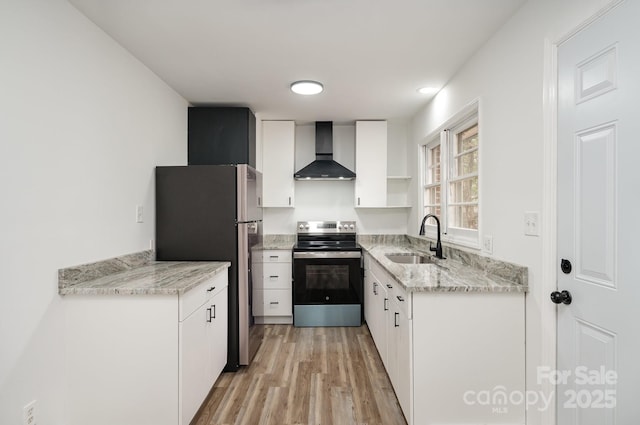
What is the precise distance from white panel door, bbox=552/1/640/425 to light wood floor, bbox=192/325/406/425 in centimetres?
108

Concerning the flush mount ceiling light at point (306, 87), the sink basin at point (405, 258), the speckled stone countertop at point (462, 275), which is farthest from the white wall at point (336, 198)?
the speckled stone countertop at point (462, 275)

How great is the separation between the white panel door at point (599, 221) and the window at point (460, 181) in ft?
2.77

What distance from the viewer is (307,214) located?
13.5ft

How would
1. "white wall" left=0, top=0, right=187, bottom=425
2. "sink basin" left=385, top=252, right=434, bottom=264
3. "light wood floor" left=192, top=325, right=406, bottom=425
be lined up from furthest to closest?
"sink basin" left=385, top=252, right=434, bottom=264 → "light wood floor" left=192, top=325, right=406, bottom=425 → "white wall" left=0, top=0, right=187, bottom=425

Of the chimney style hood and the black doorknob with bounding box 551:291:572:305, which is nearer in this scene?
the black doorknob with bounding box 551:291:572:305

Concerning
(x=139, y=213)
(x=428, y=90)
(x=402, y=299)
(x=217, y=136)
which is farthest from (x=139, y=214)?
(x=428, y=90)

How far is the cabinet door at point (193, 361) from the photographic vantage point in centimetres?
169

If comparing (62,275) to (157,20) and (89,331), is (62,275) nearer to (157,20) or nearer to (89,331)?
(89,331)

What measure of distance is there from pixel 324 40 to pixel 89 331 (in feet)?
7.19

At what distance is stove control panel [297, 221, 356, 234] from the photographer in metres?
3.98

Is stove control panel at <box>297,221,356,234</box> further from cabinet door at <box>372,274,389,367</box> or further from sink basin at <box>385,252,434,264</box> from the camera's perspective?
cabinet door at <box>372,274,389,367</box>

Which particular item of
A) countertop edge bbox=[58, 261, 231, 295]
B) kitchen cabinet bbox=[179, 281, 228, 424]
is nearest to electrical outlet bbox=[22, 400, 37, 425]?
countertop edge bbox=[58, 261, 231, 295]

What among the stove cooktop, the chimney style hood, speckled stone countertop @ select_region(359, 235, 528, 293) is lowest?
speckled stone countertop @ select_region(359, 235, 528, 293)

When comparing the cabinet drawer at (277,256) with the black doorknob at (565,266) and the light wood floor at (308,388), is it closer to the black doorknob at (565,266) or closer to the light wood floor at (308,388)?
the light wood floor at (308,388)
